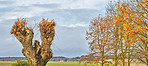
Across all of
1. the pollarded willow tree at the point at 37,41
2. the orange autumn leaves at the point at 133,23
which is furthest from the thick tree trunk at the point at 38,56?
the orange autumn leaves at the point at 133,23

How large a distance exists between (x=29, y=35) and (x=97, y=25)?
51.6 feet

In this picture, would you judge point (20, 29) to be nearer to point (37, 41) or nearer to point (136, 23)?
point (37, 41)

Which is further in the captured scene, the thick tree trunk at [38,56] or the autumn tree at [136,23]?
the autumn tree at [136,23]

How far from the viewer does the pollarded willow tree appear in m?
16.9

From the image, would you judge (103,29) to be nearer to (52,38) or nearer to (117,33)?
(117,33)

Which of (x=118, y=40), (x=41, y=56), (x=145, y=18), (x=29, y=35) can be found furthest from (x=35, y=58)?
(x=118, y=40)

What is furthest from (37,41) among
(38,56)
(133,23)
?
(133,23)

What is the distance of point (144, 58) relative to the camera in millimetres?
23188

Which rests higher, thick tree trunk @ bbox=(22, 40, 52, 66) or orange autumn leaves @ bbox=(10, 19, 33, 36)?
orange autumn leaves @ bbox=(10, 19, 33, 36)

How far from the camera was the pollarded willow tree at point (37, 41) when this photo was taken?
16.9 meters

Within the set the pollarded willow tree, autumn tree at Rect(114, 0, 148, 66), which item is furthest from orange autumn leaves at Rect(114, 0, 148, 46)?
the pollarded willow tree

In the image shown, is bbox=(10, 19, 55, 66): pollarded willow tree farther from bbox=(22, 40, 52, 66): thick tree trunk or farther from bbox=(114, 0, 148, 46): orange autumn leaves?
bbox=(114, 0, 148, 46): orange autumn leaves

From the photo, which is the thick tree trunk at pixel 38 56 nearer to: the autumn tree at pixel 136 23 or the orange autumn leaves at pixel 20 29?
the orange autumn leaves at pixel 20 29

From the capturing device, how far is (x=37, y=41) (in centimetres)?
1736
